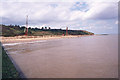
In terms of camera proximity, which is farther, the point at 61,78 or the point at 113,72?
the point at 113,72

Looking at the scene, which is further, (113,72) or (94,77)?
(113,72)

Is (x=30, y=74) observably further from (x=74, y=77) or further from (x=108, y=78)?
(x=108, y=78)

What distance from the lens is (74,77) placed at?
151 inches

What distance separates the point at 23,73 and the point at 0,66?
1.20m

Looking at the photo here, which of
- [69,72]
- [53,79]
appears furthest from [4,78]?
[69,72]

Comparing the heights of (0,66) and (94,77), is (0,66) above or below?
above

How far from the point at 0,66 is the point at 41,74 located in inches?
83.8

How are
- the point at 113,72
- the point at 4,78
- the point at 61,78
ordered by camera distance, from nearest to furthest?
the point at 4,78 → the point at 61,78 → the point at 113,72

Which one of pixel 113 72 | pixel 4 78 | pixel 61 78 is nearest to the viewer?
pixel 4 78

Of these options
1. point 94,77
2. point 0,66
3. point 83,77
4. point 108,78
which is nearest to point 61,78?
point 83,77

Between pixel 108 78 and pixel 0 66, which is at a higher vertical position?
pixel 0 66

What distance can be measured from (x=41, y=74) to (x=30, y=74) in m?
0.56

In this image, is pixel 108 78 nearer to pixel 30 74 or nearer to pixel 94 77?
→ pixel 94 77

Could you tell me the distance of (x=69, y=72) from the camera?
4305 mm
